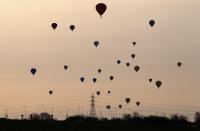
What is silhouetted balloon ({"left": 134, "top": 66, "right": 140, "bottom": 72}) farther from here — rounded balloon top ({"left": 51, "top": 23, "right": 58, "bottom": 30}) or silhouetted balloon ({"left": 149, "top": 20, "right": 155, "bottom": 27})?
rounded balloon top ({"left": 51, "top": 23, "right": 58, "bottom": 30})

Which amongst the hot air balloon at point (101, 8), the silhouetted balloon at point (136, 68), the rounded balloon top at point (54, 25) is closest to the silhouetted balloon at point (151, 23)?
the rounded balloon top at point (54, 25)

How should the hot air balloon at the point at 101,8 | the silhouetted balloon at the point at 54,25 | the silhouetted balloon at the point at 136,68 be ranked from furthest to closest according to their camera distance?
the silhouetted balloon at the point at 136,68
the silhouetted balloon at the point at 54,25
the hot air balloon at the point at 101,8

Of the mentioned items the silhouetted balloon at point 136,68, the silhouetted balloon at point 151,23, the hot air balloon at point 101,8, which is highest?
the silhouetted balloon at point 151,23

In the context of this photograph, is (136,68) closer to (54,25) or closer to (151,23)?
(151,23)

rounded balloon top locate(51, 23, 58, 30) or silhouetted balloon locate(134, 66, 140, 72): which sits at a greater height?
rounded balloon top locate(51, 23, 58, 30)

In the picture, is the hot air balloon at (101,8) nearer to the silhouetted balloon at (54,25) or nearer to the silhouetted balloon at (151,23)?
the silhouetted balloon at (54,25)

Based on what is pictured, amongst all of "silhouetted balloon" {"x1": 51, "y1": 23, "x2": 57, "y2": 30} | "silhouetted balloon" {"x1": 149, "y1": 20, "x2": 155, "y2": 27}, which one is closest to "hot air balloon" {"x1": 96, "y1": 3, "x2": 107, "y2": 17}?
"silhouetted balloon" {"x1": 51, "y1": 23, "x2": 57, "y2": 30}

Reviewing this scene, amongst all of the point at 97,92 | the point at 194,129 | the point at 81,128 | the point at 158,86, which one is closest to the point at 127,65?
the point at 158,86

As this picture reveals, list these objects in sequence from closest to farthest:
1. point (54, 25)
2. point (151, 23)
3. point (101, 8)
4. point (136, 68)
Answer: point (101, 8) → point (54, 25) → point (151, 23) → point (136, 68)

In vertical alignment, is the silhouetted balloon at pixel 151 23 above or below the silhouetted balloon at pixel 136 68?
above

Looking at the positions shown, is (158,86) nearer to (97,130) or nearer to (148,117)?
(148,117)

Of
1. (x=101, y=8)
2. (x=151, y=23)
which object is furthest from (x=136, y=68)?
(x=101, y=8)
